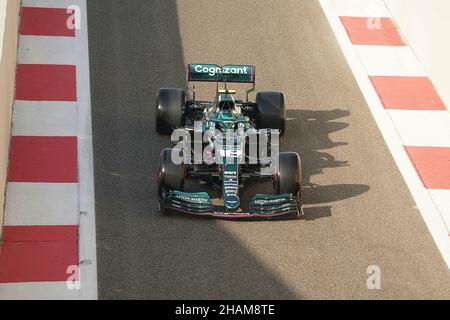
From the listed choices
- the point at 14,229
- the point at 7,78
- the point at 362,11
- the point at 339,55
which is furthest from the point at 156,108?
the point at 362,11

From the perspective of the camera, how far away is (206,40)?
19516mm

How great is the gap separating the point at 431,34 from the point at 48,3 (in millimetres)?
6339

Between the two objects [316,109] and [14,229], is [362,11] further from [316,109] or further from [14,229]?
[14,229]

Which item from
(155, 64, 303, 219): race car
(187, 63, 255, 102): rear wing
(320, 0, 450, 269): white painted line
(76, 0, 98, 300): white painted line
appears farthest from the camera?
(187, 63, 255, 102): rear wing

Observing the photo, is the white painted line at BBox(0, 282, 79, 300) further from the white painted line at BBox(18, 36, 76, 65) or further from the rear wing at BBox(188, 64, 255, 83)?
the white painted line at BBox(18, 36, 76, 65)

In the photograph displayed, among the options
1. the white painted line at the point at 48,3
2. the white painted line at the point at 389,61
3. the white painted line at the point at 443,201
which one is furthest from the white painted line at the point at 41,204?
the white painted line at the point at 389,61

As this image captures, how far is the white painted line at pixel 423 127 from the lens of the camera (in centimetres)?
1697

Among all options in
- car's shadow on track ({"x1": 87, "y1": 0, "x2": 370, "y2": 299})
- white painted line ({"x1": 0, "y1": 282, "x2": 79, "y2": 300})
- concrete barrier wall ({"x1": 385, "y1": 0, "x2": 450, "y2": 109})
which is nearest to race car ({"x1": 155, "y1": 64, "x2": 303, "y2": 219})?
car's shadow on track ({"x1": 87, "y1": 0, "x2": 370, "y2": 299})

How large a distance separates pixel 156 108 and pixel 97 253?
3.19 m

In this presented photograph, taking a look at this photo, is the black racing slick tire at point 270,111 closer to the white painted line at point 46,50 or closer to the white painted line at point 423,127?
the white painted line at point 423,127

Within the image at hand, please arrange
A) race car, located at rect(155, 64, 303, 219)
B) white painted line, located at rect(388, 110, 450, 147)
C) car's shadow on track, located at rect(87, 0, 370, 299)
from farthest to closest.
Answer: white painted line, located at rect(388, 110, 450, 147)
race car, located at rect(155, 64, 303, 219)
car's shadow on track, located at rect(87, 0, 370, 299)

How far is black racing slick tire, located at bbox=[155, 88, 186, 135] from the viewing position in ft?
53.2

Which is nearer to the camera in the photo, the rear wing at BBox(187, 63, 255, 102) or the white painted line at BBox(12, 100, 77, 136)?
the rear wing at BBox(187, 63, 255, 102)

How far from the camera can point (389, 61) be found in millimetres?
19234
